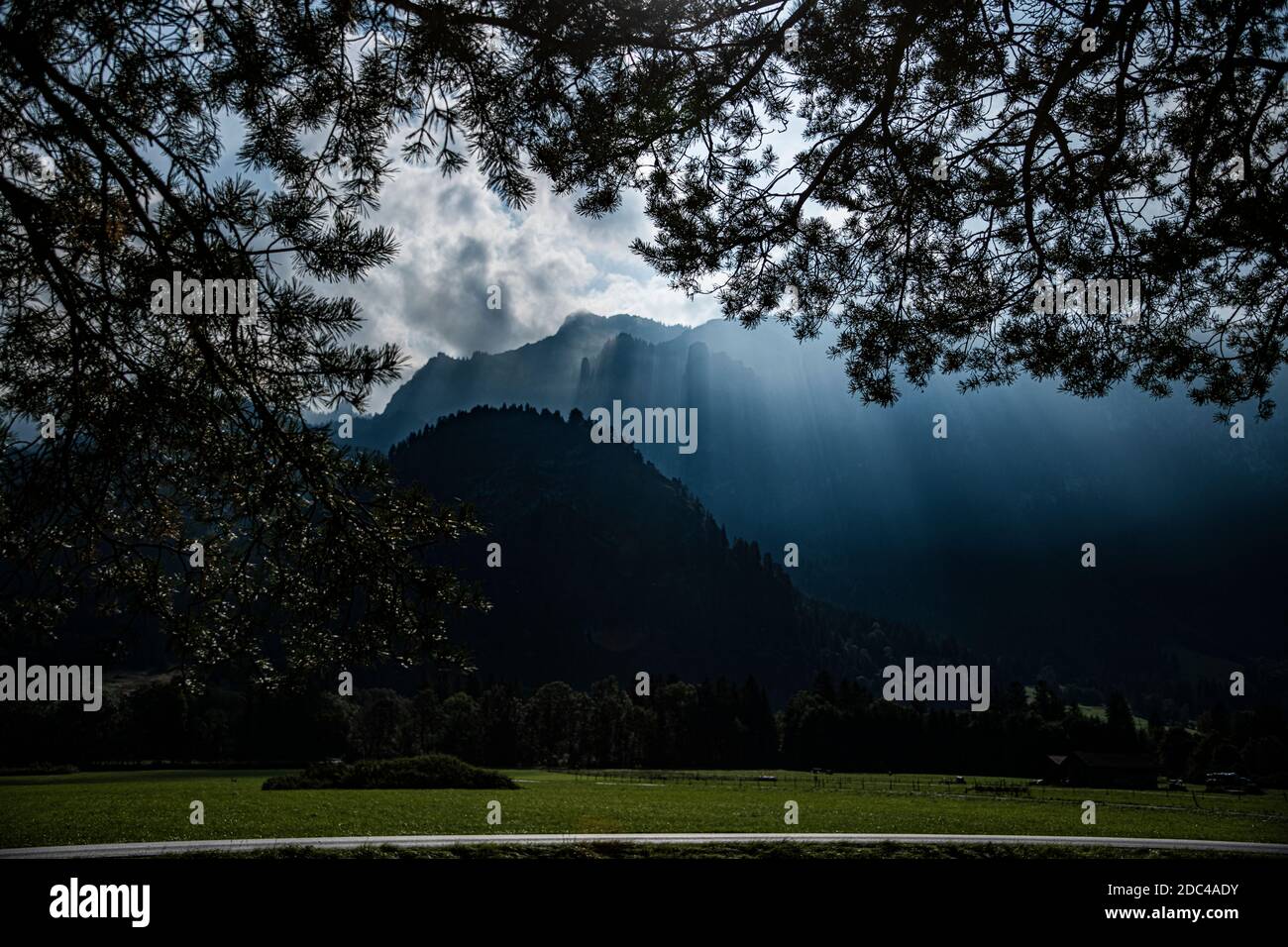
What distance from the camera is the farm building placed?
60.1 metres

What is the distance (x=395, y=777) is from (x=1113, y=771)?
5614 centimetres

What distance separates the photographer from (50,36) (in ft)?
13.1

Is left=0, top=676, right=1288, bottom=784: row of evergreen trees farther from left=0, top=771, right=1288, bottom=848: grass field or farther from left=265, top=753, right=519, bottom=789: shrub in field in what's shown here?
left=0, top=771, right=1288, bottom=848: grass field

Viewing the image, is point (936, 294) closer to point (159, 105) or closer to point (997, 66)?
point (997, 66)

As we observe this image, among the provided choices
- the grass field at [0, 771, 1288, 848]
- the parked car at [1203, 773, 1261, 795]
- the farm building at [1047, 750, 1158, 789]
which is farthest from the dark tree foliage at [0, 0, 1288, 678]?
the farm building at [1047, 750, 1158, 789]

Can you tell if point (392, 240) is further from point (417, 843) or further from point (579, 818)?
point (579, 818)

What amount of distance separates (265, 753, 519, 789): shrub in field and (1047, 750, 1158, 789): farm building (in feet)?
161

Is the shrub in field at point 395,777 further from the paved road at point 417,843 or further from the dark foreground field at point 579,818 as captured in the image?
the paved road at point 417,843

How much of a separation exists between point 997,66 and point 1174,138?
1989 mm

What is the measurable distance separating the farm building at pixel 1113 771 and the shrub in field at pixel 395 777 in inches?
1932

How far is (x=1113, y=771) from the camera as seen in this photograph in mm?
61094

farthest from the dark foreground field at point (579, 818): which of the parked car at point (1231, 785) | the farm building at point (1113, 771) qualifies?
the farm building at point (1113, 771)

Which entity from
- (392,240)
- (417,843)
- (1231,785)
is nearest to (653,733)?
(1231,785)
